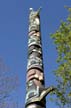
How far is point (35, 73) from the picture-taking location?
23.4 feet

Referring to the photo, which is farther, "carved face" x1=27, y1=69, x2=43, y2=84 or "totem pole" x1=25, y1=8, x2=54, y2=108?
"carved face" x1=27, y1=69, x2=43, y2=84

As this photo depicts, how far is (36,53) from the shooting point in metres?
7.86

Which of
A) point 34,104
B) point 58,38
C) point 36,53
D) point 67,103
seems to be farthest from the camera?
point 58,38

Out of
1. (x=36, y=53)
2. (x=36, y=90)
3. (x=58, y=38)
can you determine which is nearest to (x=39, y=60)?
(x=36, y=53)

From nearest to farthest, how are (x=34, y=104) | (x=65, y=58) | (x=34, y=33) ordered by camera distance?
(x=34, y=104) < (x=34, y=33) < (x=65, y=58)

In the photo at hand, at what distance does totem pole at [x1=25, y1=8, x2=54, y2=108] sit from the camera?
6.41 meters

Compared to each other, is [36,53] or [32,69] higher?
[36,53]

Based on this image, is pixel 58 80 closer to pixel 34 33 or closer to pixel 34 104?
pixel 34 33

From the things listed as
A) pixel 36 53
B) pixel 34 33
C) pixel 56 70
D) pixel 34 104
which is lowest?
pixel 34 104

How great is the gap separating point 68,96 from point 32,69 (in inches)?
195

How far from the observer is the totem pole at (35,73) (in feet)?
21.0

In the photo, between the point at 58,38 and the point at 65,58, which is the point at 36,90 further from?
the point at 58,38

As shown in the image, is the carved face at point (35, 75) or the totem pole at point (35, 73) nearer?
the totem pole at point (35, 73)

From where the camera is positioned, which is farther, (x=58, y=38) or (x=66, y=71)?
(x=58, y=38)
